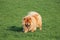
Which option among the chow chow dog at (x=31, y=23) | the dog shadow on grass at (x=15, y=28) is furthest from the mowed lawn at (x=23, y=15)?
the chow chow dog at (x=31, y=23)

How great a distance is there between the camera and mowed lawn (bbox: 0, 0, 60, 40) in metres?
10.2

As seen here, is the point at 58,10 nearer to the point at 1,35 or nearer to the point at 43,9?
the point at 43,9

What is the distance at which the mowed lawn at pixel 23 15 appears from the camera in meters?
10.2

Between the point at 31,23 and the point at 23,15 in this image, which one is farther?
the point at 23,15

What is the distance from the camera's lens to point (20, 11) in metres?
14.8

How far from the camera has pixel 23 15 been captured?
543 inches

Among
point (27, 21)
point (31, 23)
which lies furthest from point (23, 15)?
point (27, 21)

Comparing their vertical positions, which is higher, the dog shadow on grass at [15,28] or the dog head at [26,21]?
the dog head at [26,21]

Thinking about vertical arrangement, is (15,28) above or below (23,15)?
below

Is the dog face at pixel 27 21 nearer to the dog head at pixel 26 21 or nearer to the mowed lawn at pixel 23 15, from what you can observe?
the dog head at pixel 26 21

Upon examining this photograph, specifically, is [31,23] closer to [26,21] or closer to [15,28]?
[26,21]

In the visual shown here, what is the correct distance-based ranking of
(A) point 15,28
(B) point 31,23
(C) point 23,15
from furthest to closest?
(C) point 23,15
(A) point 15,28
(B) point 31,23

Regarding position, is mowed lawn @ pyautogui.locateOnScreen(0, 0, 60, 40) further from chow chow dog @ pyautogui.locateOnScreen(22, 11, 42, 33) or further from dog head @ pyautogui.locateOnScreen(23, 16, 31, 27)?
dog head @ pyautogui.locateOnScreen(23, 16, 31, 27)

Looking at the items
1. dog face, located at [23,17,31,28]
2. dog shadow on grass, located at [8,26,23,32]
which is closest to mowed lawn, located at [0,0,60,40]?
dog shadow on grass, located at [8,26,23,32]
